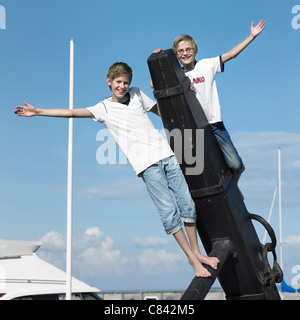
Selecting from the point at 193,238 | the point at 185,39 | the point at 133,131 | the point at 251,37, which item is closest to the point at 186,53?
the point at 185,39

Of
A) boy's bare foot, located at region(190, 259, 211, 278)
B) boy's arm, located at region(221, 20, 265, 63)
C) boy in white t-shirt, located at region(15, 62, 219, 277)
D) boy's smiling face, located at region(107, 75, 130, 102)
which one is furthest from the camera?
boy's arm, located at region(221, 20, 265, 63)

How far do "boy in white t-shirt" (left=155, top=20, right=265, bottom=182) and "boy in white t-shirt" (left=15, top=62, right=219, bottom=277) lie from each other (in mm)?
427

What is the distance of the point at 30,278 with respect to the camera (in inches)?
274

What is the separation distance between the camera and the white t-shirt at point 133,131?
3.10m

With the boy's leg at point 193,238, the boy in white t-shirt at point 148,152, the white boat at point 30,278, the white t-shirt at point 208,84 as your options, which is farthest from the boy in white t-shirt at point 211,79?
the white boat at point 30,278

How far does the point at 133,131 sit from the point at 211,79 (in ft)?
2.28

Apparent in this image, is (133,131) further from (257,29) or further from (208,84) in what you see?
(257,29)

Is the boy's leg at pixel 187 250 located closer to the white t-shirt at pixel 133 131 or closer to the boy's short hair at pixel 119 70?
the white t-shirt at pixel 133 131

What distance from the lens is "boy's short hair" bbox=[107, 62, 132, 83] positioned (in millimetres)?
3139

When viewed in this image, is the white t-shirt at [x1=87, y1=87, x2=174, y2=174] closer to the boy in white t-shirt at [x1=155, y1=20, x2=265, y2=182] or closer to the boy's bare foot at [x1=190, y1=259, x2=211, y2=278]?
the boy in white t-shirt at [x1=155, y1=20, x2=265, y2=182]

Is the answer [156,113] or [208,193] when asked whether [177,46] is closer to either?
[156,113]

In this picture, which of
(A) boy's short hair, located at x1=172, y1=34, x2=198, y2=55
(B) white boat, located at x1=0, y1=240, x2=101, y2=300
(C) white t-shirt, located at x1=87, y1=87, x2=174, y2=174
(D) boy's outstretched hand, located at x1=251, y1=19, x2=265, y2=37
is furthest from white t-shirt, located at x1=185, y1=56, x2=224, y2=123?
(B) white boat, located at x1=0, y1=240, x2=101, y2=300

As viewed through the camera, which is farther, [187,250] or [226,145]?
[226,145]
